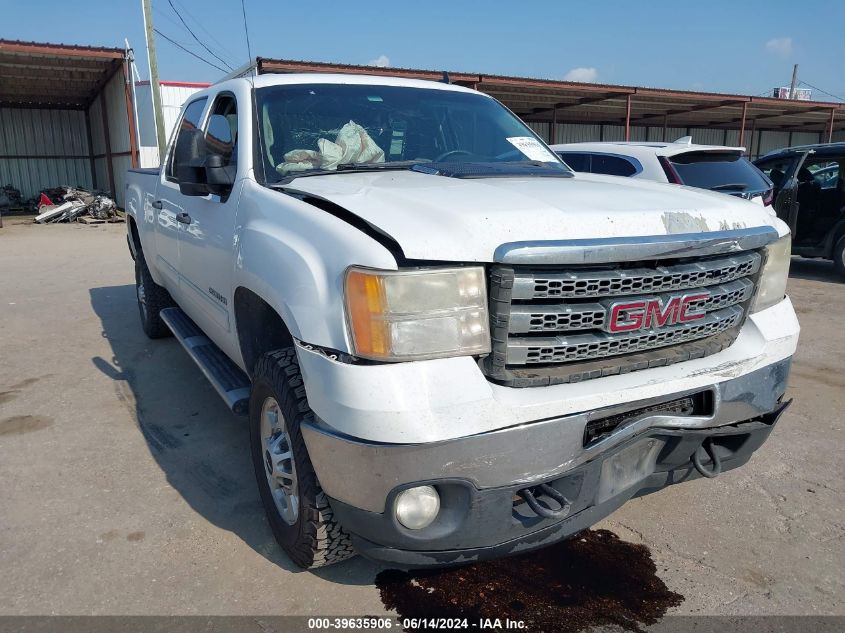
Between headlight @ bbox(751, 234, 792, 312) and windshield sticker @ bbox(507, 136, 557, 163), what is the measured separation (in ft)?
4.18

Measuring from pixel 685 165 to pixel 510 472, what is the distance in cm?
609

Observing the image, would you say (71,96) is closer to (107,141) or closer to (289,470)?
(107,141)

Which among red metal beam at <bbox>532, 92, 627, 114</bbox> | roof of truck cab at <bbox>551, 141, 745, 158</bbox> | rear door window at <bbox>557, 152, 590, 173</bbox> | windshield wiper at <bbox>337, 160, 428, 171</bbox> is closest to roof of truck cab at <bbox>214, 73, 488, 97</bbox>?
windshield wiper at <bbox>337, 160, 428, 171</bbox>

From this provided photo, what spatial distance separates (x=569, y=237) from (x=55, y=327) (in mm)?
6059

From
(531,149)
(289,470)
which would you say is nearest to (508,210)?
(289,470)

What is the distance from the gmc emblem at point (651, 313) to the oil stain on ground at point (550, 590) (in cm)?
104

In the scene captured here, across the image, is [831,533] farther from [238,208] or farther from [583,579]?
[238,208]

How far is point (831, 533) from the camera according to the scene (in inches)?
A: 114

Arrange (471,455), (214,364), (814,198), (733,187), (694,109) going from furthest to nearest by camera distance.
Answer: (694,109), (814,198), (733,187), (214,364), (471,455)

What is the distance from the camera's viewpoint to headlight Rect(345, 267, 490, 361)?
1.95m

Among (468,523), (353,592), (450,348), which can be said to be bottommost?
(353,592)

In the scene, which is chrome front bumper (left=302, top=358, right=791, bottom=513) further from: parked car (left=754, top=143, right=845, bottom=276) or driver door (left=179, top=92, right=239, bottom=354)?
parked car (left=754, top=143, right=845, bottom=276)

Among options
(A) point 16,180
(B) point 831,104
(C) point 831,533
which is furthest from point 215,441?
(B) point 831,104

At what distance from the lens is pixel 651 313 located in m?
2.23
